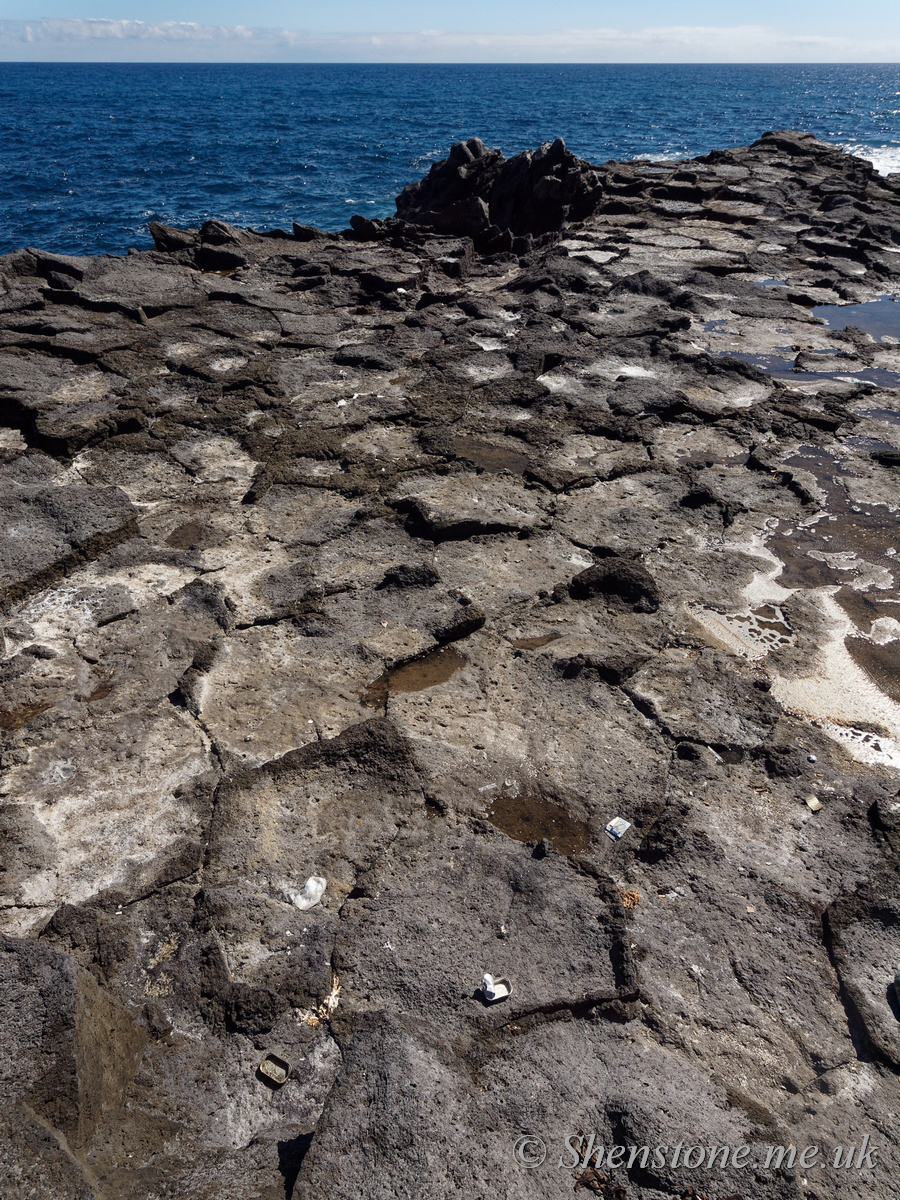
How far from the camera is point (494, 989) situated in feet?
6.81

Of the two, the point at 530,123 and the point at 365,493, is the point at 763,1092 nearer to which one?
the point at 365,493

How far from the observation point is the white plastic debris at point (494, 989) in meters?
2.06

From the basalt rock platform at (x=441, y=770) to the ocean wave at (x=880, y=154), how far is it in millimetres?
20889

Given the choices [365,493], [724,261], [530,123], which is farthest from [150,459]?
[530,123]

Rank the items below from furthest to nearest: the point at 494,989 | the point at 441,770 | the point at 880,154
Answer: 1. the point at 880,154
2. the point at 441,770
3. the point at 494,989

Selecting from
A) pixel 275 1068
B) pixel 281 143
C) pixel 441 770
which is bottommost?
pixel 275 1068

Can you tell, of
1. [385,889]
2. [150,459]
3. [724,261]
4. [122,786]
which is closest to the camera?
[385,889]

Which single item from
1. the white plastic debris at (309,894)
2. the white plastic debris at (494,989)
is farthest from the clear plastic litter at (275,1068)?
the white plastic debris at (494,989)

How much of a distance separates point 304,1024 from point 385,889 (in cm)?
45

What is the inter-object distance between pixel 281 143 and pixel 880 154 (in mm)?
22241

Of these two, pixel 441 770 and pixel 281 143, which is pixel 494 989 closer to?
pixel 441 770

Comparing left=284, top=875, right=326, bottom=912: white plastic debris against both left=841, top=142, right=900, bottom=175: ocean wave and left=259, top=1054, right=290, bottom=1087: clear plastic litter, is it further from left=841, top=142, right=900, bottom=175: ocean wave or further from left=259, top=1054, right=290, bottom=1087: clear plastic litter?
left=841, top=142, right=900, bottom=175: ocean wave

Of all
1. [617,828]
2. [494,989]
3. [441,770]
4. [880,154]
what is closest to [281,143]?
[880,154]

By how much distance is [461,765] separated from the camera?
A: 2781 mm
